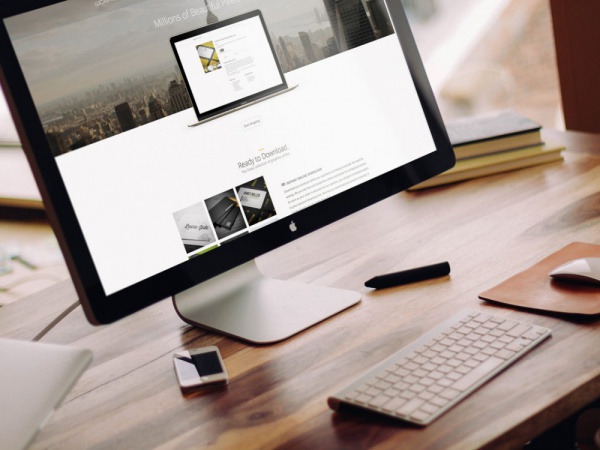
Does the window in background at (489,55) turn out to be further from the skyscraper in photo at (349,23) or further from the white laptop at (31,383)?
the white laptop at (31,383)

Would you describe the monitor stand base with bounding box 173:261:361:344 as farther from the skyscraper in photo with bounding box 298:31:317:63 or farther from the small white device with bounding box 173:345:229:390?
the skyscraper in photo with bounding box 298:31:317:63

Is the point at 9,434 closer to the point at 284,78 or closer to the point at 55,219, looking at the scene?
the point at 55,219

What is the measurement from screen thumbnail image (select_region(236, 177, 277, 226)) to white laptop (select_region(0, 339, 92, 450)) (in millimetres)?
322

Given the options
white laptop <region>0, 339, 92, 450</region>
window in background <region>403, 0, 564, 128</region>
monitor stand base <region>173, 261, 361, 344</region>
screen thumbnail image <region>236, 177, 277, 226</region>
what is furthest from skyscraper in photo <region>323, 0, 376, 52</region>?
window in background <region>403, 0, 564, 128</region>

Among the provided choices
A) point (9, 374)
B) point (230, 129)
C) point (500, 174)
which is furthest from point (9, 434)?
point (500, 174)

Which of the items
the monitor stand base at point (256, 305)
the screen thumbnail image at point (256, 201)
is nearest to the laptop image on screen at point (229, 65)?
the screen thumbnail image at point (256, 201)

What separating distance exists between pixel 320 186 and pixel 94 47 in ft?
1.21

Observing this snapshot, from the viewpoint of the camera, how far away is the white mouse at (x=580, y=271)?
3.20 ft

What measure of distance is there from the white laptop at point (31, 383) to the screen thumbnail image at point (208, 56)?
43cm

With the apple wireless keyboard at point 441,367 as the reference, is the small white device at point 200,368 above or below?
above

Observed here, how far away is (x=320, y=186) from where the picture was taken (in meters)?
1.12

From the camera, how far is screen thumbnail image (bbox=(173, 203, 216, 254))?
1.02 m

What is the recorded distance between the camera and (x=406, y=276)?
3.76ft

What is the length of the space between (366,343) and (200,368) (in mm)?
223
